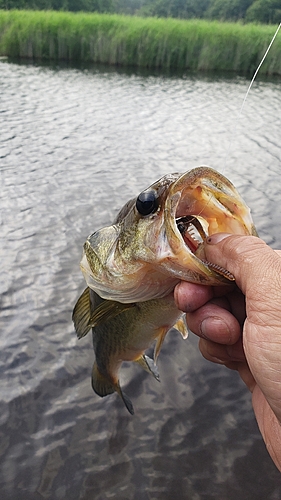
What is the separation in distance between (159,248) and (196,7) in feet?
206

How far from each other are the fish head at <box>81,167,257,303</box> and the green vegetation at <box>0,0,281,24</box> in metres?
32.8

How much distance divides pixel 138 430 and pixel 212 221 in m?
A: 2.07

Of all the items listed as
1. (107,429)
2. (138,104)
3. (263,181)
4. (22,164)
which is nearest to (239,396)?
(107,429)

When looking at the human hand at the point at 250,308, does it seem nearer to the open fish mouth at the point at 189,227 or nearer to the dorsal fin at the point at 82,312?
the open fish mouth at the point at 189,227

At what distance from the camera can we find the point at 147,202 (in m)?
1.50

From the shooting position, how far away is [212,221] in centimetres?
160

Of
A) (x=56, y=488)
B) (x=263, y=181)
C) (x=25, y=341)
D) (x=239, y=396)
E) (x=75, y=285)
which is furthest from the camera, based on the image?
(x=263, y=181)

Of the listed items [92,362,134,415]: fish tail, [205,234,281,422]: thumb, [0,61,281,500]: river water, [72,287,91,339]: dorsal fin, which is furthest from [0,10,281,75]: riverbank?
[205,234,281,422]: thumb

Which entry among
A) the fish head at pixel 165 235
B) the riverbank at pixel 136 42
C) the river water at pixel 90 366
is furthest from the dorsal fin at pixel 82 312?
the riverbank at pixel 136 42

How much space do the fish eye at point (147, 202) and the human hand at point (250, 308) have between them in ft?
0.79

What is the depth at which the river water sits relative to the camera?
2768mm

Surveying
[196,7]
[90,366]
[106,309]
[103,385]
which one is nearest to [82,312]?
[106,309]

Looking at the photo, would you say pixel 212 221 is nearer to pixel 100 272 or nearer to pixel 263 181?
pixel 100 272

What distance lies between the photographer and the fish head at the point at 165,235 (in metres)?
1.38
